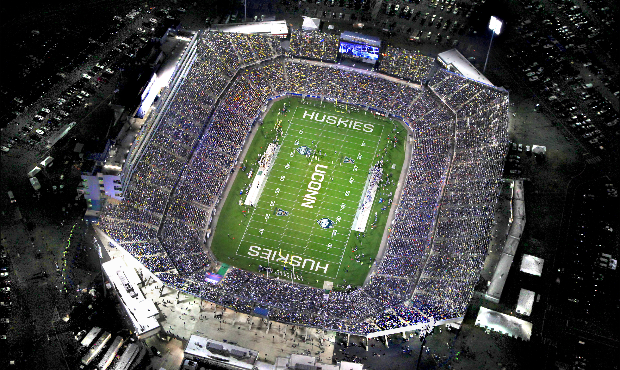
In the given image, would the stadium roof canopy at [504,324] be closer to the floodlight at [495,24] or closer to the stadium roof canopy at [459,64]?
the stadium roof canopy at [459,64]

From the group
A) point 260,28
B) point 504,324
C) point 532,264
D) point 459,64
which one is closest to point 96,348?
point 504,324

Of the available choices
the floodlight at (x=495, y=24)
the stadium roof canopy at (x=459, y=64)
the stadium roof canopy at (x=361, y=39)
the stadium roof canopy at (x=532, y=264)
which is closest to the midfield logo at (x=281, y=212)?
the stadium roof canopy at (x=361, y=39)

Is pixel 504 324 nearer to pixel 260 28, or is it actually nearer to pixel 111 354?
pixel 111 354

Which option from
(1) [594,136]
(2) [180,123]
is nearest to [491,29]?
(1) [594,136]

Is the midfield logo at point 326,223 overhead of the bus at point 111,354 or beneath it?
overhead

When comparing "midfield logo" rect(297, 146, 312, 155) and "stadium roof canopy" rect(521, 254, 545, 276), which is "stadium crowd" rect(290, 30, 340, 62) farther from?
"stadium roof canopy" rect(521, 254, 545, 276)
